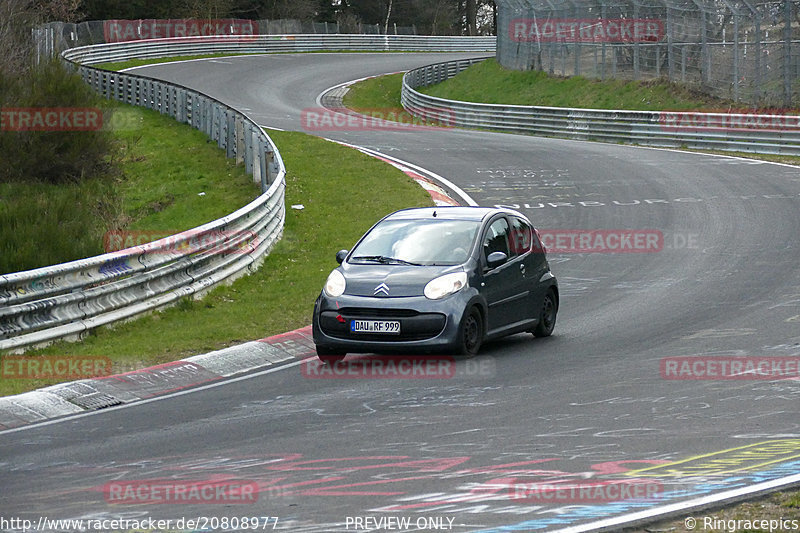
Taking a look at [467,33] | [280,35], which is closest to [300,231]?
[280,35]

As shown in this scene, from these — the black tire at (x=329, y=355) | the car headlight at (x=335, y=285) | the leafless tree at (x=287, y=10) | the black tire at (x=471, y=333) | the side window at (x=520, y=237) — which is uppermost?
the leafless tree at (x=287, y=10)

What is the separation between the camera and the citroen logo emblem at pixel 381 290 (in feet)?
38.0

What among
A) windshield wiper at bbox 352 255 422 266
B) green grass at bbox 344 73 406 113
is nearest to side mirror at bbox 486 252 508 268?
windshield wiper at bbox 352 255 422 266

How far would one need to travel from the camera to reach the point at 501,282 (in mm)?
12469

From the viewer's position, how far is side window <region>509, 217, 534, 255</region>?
13.2 metres

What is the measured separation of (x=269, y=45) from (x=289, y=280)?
174 feet

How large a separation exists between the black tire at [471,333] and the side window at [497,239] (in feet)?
2.73

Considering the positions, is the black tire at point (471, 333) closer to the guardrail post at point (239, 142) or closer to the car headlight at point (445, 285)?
the car headlight at point (445, 285)

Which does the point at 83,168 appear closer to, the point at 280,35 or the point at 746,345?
the point at 746,345

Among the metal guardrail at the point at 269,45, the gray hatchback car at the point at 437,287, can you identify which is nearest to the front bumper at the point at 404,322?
the gray hatchback car at the point at 437,287

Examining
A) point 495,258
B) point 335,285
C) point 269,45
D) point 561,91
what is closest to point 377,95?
point 561,91

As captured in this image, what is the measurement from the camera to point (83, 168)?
2909 cm

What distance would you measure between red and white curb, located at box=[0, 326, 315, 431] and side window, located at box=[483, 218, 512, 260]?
220cm

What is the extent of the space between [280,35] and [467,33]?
28538 millimetres
